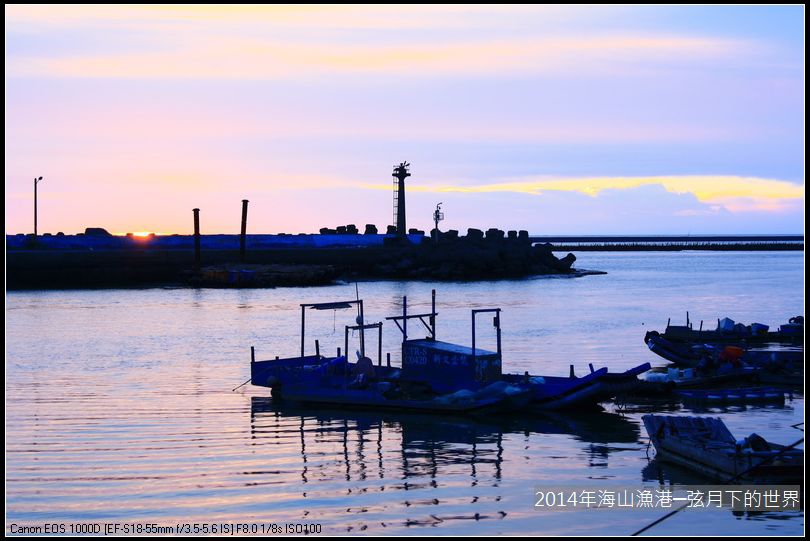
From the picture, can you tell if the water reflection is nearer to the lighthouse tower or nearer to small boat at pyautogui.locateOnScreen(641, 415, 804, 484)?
small boat at pyautogui.locateOnScreen(641, 415, 804, 484)

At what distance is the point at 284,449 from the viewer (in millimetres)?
25469

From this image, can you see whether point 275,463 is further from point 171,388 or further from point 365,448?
point 171,388

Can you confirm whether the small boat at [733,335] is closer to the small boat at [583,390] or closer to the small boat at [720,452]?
the small boat at [583,390]

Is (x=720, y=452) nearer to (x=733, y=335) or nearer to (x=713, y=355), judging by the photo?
(x=713, y=355)

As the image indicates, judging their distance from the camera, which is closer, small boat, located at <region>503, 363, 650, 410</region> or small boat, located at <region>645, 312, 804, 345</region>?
small boat, located at <region>503, 363, 650, 410</region>

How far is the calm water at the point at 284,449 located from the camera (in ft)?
64.1

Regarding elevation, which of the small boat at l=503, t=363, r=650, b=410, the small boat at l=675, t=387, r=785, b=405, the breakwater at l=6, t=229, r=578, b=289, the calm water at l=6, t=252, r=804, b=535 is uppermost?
the breakwater at l=6, t=229, r=578, b=289

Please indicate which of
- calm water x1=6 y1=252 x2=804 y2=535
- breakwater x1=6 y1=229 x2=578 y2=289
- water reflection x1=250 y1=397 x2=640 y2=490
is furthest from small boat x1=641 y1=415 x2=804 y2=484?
breakwater x1=6 y1=229 x2=578 y2=289

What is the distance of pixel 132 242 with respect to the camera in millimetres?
135500

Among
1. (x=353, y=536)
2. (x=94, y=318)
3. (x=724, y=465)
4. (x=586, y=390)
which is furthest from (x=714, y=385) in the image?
(x=94, y=318)

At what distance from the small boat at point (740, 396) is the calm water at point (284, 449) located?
599 mm

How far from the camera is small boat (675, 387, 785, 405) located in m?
31.3

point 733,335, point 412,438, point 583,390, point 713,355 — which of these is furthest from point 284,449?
point 733,335

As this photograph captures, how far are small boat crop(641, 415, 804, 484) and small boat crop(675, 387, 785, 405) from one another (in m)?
7.93
